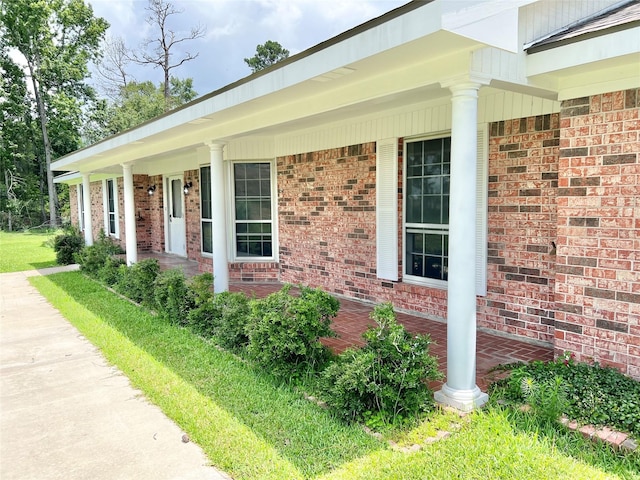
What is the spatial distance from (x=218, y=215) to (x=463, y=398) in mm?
4656

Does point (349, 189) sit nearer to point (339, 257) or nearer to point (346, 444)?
point (339, 257)

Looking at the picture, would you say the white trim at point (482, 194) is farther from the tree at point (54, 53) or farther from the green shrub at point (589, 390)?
the tree at point (54, 53)

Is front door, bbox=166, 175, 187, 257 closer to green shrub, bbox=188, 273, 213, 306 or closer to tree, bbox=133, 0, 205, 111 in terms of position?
green shrub, bbox=188, 273, 213, 306

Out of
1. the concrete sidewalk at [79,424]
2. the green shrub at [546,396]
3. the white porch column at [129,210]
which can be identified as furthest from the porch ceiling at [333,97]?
the concrete sidewalk at [79,424]

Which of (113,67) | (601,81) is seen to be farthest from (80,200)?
(601,81)

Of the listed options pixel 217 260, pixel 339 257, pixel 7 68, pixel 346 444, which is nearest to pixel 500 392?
pixel 346 444

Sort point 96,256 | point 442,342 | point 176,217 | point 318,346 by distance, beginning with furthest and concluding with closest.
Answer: point 176,217, point 96,256, point 442,342, point 318,346

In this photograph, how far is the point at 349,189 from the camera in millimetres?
7152

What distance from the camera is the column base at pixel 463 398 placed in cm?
356

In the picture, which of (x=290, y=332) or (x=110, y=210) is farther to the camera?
(x=110, y=210)

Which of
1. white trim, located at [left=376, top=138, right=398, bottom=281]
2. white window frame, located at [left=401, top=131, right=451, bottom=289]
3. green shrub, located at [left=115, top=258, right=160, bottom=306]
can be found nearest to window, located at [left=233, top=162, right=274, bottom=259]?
green shrub, located at [left=115, top=258, right=160, bottom=306]

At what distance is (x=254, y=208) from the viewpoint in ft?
29.5

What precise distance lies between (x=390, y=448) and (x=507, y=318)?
2613 millimetres

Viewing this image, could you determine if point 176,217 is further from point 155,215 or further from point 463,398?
point 463,398
